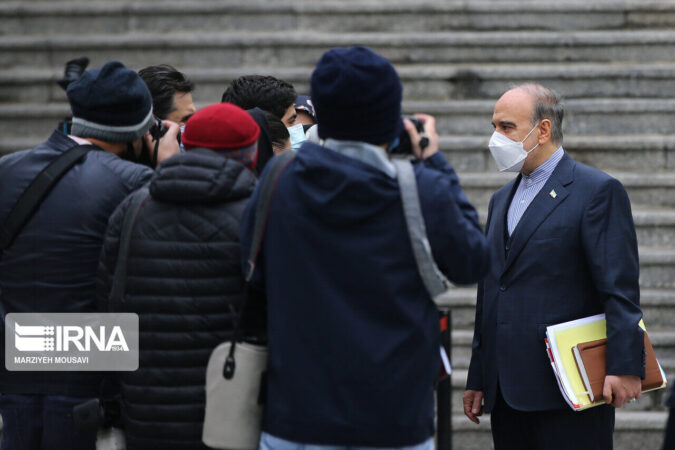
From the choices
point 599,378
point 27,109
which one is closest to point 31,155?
point 599,378

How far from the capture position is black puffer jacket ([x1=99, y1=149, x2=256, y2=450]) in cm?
263

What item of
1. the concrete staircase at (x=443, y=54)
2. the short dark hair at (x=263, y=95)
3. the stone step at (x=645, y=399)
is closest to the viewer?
the short dark hair at (x=263, y=95)

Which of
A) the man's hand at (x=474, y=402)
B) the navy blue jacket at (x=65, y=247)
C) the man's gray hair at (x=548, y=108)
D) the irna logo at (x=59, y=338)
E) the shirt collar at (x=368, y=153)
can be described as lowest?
the man's hand at (x=474, y=402)

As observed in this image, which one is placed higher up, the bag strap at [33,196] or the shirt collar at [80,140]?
the shirt collar at [80,140]

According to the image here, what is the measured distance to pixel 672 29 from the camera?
705cm

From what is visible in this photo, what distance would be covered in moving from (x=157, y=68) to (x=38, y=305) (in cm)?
165

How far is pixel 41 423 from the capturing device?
118 inches

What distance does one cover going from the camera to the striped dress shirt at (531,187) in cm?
356

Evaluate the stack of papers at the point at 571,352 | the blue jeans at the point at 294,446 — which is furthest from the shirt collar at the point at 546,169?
the blue jeans at the point at 294,446

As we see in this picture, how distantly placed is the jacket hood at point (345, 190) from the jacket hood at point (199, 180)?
13.7 inches

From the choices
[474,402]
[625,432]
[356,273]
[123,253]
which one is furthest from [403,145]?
[625,432]

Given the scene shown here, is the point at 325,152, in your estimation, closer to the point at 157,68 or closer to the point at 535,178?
the point at 535,178

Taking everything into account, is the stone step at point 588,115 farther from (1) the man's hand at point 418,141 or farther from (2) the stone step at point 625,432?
(1) the man's hand at point 418,141

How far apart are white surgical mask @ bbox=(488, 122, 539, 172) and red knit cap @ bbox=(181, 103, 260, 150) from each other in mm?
1188
